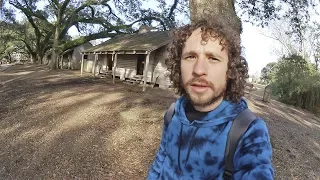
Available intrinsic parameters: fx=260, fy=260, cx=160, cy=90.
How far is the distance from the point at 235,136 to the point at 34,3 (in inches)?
1453

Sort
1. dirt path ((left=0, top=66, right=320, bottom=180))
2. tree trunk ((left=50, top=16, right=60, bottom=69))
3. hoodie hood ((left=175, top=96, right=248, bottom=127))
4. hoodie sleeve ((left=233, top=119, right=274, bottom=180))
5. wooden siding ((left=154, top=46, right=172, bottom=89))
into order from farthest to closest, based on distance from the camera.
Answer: tree trunk ((left=50, top=16, right=60, bottom=69)), wooden siding ((left=154, top=46, right=172, bottom=89)), dirt path ((left=0, top=66, right=320, bottom=180)), hoodie hood ((left=175, top=96, right=248, bottom=127)), hoodie sleeve ((left=233, top=119, right=274, bottom=180))

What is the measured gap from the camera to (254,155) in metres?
1.28

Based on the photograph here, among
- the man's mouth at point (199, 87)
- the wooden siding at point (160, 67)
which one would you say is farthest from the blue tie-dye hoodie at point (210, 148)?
the wooden siding at point (160, 67)

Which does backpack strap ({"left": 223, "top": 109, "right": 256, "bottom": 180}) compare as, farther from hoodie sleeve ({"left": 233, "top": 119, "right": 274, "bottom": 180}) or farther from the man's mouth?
the man's mouth

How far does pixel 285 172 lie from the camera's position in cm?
682

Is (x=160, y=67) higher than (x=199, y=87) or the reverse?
the reverse

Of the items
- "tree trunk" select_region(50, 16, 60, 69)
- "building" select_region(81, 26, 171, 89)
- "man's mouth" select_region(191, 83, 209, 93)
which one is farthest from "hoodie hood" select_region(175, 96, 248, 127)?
"tree trunk" select_region(50, 16, 60, 69)

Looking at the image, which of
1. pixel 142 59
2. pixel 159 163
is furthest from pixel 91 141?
pixel 142 59

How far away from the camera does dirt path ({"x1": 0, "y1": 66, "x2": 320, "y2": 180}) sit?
627 centimetres

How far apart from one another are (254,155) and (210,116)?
1.08 ft

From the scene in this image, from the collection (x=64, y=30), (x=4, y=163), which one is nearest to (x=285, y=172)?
(x=4, y=163)

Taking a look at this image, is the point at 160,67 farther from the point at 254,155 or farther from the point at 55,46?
the point at 254,155

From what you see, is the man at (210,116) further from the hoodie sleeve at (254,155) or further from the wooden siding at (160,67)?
the wooden siding at (160,67)

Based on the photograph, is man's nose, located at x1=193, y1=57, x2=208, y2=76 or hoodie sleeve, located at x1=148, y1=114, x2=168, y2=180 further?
hoodie sleeve, located at x1=148, y1=114, x2=168, y2=180
